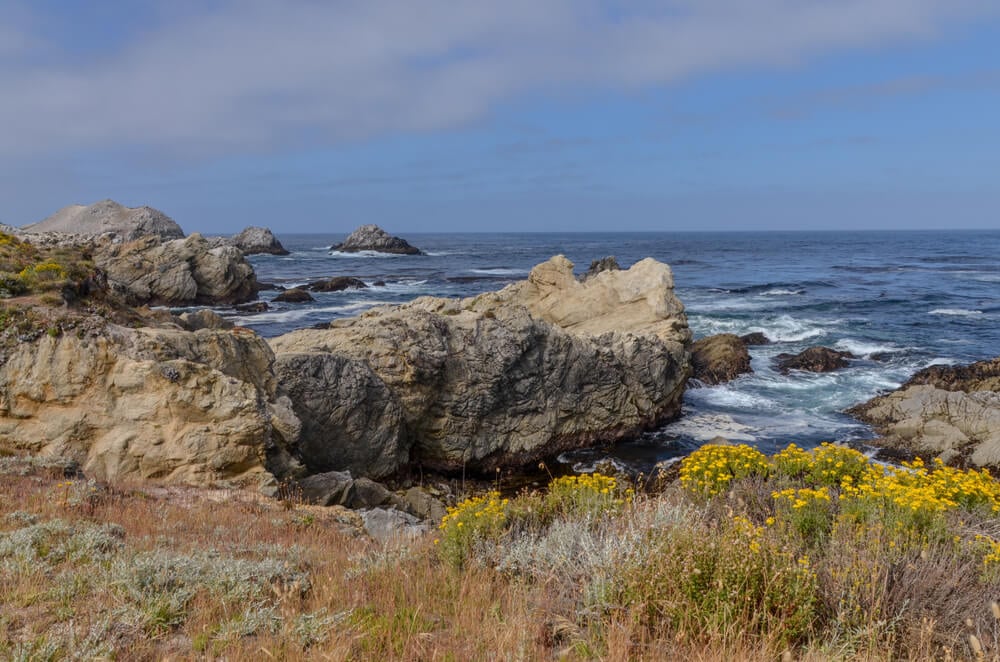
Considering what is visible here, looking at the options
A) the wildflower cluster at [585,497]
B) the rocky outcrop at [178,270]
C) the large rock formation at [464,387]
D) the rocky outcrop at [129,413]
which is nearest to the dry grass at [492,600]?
the wildflower cluster at [585,497]

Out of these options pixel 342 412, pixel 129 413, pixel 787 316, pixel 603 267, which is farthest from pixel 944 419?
pixel 603 267

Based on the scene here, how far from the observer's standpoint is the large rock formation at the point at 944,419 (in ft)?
60.6

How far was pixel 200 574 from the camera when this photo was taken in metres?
5.57

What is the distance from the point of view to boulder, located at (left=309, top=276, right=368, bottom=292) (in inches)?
2247

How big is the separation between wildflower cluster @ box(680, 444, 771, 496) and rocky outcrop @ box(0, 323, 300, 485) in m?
7.10

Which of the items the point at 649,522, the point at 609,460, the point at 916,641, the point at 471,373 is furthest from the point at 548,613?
the point at 609,460

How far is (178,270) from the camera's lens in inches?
1763

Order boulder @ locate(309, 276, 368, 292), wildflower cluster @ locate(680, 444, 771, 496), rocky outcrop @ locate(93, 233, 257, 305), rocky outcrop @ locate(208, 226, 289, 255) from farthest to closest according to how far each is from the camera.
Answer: rocky outcrop @ locate(208, 226, 289, 255) → boulder @ locate(309, 276, 368, 292) → rocky outcrop @ locate(93, 233, 257, 305) → wildflower cluster @ locate(680, 444, 771, 496)

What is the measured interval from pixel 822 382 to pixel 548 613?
26.8 m

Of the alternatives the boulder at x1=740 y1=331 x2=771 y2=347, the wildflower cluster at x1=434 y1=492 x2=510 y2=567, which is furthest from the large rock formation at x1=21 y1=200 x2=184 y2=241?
the wildflower cluster at x1=434 y1=492 x2=510 y2=567

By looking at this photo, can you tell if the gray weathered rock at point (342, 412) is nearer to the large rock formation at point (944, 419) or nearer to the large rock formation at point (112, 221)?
the large rock formation at point (944, 419)

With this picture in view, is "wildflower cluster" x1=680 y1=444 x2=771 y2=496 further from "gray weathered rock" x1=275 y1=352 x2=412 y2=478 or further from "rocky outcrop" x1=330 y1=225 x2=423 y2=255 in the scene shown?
"rocky outcrop" x1=330 y1=225 x2=423 y2=255

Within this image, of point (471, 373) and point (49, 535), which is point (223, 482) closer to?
point (49, 535)

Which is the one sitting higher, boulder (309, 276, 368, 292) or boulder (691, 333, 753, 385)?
boulder (309, 276, 368, 292)
